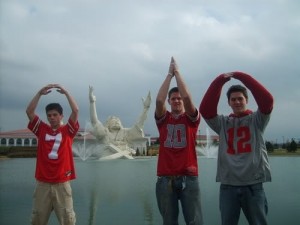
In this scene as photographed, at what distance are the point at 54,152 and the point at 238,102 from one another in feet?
6.90

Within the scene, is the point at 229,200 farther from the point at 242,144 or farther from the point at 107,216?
the point at 107,216

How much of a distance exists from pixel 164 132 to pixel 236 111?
0.77 metres

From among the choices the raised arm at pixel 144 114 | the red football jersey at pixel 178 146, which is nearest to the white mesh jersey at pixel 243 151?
the red football jersey at pixel 178 146

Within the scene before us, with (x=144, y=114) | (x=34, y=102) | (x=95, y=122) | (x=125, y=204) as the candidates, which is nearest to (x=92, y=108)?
(x=95, y=122)

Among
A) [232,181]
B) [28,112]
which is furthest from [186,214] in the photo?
[28,112]

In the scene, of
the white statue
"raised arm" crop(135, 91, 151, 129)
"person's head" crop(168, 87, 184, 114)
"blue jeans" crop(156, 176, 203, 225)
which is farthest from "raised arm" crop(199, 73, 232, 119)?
the white statue

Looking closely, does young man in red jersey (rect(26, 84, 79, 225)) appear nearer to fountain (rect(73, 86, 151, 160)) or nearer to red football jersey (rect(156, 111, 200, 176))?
red football jersey (rect(156, 111, 200, 176))

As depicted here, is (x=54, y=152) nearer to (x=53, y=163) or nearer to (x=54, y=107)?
(x=53, y=163)

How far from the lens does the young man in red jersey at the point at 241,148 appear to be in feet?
10.5

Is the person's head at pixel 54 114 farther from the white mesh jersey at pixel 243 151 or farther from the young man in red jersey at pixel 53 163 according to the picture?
the white mesh jersey at pixel 243 151

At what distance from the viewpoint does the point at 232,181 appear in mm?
3256

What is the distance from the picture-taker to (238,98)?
11.4 feet

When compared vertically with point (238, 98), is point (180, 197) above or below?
below

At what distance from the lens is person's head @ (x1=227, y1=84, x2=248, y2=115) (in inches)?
137
